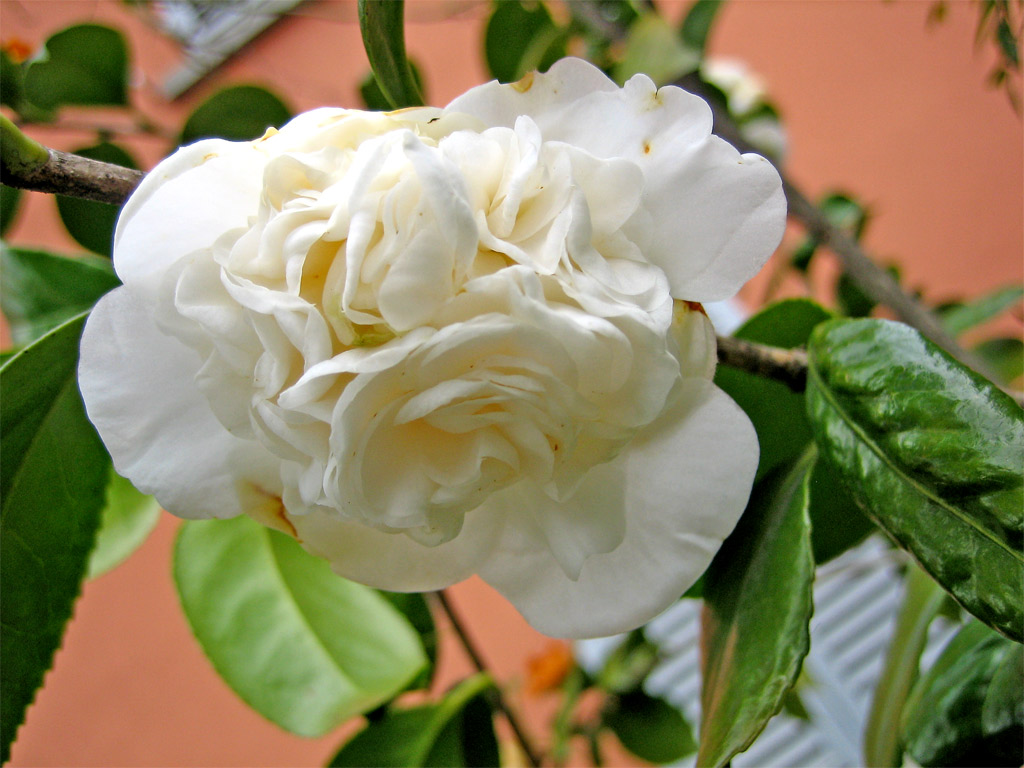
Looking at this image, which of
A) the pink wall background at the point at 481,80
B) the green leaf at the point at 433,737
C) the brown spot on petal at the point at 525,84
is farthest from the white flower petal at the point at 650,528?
the pink wall background at the point at 481,80

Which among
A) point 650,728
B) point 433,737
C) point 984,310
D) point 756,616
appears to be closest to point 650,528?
point 756,616

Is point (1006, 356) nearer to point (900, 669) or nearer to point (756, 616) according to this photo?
point (900, 669)

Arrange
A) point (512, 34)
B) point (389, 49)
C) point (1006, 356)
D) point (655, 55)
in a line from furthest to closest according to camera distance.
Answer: point (1006, 356) < point (512, 34) < point (655, 55) < point (389, 49)

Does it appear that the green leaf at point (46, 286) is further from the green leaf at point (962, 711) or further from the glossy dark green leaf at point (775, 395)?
the green leaf at point (962, 711)

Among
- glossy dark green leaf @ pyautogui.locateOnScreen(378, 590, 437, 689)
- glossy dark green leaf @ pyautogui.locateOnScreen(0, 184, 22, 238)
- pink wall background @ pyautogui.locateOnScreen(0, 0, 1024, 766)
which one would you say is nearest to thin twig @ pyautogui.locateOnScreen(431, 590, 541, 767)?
glossy dark green leaf @ pyautogui.locateOnScreen(378, 590, 437, 689)

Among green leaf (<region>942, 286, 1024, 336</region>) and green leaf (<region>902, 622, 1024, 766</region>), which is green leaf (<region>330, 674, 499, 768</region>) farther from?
green leaf (<region>942, 286, 1024, 336</region>)

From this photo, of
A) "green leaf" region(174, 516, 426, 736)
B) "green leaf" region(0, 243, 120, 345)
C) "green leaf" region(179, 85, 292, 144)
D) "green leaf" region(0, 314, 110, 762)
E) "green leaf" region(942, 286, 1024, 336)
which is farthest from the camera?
"green leaf" region(942, 286, 1024, 336)
